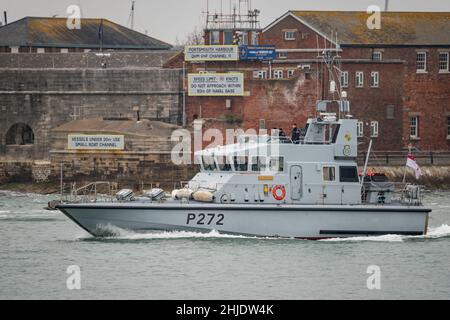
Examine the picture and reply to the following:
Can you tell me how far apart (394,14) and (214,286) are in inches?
1486

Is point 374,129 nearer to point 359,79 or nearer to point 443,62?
point 359,79

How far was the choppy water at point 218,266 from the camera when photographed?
27516mm

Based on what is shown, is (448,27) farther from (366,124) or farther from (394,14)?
(366,124)

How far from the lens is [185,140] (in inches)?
2003

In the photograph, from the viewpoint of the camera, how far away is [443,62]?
205ft

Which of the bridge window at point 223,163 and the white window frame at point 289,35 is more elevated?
the white window frame at point 289,35

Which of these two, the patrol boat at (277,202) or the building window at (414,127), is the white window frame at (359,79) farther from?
the patrol boat at (277,202)

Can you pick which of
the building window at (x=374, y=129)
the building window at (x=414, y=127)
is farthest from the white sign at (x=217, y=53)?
the building window at (x=414, y=127)

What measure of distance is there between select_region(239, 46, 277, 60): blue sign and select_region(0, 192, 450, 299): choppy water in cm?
2119

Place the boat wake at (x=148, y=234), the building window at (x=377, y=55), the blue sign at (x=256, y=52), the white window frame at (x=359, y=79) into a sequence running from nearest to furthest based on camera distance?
the boat wake at (x=148, y=234) < the blue sign at (x=256, y=52) < the white window frame at (x=359, y=79) < the building window at (x=377, y=55)

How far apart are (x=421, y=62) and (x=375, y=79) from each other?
14.5 feet

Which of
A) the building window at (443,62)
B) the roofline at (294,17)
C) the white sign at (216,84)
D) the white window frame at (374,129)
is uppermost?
the roofline at (294,17)

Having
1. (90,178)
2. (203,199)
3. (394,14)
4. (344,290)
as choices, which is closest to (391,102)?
(394,14)

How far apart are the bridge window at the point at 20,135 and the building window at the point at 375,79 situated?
53.4 feet
